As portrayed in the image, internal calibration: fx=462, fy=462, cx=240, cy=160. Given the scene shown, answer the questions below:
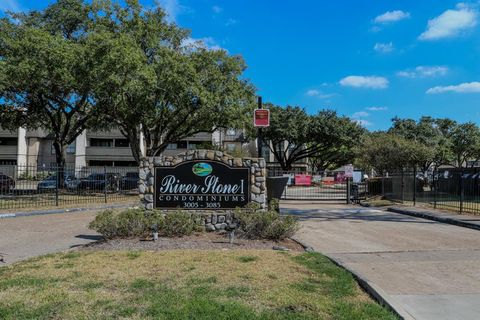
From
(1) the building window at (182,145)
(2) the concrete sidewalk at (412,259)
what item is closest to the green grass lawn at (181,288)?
(2) the concrete sidewalk at (412,259)

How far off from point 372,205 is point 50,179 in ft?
58.4

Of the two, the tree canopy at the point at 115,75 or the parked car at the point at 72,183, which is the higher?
the tree canopy at the point at 115,75

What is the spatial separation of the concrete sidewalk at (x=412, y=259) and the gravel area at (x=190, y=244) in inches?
41.1

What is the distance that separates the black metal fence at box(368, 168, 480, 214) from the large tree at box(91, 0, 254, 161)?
34.1 feet

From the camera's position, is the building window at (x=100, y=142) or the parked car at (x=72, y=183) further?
the building window at (x=100, y=142)

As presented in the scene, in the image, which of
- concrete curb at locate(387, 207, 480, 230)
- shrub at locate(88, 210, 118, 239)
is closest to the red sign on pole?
shrub at locate(88, 210, 118, 239)

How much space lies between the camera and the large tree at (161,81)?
23391 millimetres

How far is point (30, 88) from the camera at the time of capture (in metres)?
25.0

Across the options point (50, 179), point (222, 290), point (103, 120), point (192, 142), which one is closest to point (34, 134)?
point (192, 142)

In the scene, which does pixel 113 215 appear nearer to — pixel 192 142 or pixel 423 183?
pixel 423 183

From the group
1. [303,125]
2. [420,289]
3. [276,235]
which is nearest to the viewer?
[420,289]

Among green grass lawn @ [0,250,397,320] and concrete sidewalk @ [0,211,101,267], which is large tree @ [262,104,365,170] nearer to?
concrete sidewalk @ [0,211,101,267]

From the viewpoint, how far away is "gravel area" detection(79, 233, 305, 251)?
9.04 meters

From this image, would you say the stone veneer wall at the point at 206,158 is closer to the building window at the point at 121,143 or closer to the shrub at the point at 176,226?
the shrub at the point at 176,226
